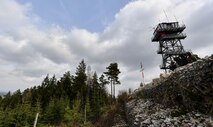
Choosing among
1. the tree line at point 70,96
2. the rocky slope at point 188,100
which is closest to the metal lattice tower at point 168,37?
the tree line at point 70,96

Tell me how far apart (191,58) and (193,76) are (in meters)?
10.6

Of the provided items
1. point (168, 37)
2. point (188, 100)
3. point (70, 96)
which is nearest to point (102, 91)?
point (70, 96)

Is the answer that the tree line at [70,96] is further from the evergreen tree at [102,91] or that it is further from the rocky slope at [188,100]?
the rocky slope at [188,100]

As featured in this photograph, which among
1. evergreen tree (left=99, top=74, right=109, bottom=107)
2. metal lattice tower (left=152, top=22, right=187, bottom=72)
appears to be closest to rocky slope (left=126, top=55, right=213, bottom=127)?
metal lattice tower (left=152, top=22, right=187, bottom=72)

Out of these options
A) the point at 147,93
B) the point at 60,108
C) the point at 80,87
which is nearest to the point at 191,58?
the point at 147,93

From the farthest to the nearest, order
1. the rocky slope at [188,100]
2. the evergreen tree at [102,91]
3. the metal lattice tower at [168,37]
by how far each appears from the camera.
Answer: the evergreen tree at [102,91], the metal lattice tower at [168,37], the rocky slope at [188,100]

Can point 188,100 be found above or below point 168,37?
below

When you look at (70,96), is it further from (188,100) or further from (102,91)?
(188,100)

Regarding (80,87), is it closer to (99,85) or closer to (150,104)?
(99,85)

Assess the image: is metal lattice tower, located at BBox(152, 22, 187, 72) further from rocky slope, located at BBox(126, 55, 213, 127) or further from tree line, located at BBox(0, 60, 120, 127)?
rocky slope, located at BBox(126, 55, 213, 127)

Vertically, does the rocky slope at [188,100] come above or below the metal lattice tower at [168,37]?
below

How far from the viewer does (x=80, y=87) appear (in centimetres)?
7775

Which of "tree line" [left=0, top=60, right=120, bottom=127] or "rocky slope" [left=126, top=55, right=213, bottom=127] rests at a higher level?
"tree line" [left=0, top=60, right=120, bottom=127]

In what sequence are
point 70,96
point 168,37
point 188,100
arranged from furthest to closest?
point 70,96 → point 168,37 → point 188,100
